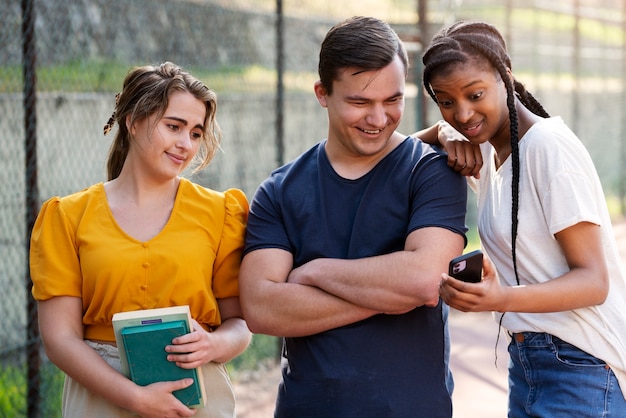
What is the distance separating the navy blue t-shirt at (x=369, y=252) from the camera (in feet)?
9.31

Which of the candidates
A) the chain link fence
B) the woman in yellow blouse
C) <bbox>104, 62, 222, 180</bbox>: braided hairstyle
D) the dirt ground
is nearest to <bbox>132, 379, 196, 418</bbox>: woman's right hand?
the woman in yellow blouse

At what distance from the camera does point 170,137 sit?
9.79 ft

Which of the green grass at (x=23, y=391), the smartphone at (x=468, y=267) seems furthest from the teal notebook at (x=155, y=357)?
the green grass at (x=23, y=391)

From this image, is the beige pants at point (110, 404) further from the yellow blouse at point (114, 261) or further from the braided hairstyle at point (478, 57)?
the braided hairstyle at point (478, 57)

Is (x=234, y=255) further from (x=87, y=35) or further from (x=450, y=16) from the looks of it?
(x=450, y=16)

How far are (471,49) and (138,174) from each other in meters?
1.13

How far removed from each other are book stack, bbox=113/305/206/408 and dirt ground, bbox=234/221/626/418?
8.83ft

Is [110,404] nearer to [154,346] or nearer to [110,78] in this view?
[154,346]

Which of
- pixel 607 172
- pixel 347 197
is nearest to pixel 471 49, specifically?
pixel 347 197

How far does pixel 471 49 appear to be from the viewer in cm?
291

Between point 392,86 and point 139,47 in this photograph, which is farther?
point 139,47

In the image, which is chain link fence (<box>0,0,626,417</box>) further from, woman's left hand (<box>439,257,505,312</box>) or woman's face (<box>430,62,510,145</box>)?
woman's left hand (<box>439,257,505,312</box>)

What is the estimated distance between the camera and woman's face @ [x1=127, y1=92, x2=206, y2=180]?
2984 millimetres

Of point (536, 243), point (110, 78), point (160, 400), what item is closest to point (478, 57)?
point (536, 243)
